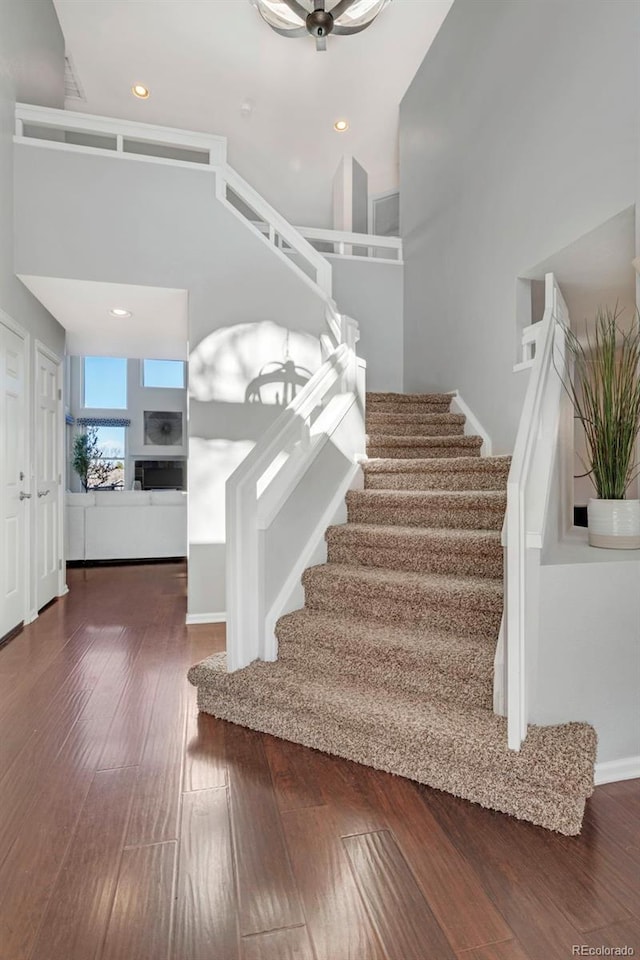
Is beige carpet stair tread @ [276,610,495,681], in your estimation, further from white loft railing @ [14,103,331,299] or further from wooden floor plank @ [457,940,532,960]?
white loft railing @ [14,103,331,299]

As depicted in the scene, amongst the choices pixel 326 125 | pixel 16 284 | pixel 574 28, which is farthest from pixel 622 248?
pixel 326 125

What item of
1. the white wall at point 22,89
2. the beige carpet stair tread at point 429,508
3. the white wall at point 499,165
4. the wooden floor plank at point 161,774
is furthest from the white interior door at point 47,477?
the white wall at point 499,165

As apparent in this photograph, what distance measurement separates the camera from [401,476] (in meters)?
3.35

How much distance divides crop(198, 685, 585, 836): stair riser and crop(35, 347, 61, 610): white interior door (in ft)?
8.74

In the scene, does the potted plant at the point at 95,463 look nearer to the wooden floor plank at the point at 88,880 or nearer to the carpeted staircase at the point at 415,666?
the carpeted staircase at the point at 415,666

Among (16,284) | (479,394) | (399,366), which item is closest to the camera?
(16,284)

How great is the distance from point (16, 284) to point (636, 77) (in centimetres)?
405

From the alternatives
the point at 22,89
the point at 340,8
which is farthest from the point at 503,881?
the point at 22,89

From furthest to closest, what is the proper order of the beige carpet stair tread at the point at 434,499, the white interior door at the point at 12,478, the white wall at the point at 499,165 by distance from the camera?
the white interior door at the point at 12,478 → the white wall at the point at 499,165 → the beige carpet stair tread at the point at 434,499

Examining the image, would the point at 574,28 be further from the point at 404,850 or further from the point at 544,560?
the point at 404,850

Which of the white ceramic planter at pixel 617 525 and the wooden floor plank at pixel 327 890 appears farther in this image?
the white ceramic planter at pixel 617 525

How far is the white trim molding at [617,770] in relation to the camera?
184 centimetres

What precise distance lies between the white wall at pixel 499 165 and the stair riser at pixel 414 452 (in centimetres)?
33

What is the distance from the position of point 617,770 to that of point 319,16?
5.02 metres
